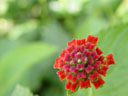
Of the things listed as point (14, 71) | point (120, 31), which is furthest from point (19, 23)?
point (120, 31)

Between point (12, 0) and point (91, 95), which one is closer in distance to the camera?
point (91, 95)

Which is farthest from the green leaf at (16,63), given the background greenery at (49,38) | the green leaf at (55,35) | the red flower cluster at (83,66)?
the red flower cluster at (83,66)

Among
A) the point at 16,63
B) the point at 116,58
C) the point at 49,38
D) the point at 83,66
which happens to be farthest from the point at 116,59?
the point at 49,38

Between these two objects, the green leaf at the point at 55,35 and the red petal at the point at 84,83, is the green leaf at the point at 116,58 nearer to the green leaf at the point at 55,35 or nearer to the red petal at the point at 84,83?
the red petal at the point at 84,83

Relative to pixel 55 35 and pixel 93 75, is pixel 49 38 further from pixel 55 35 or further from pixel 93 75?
pixel 93 75

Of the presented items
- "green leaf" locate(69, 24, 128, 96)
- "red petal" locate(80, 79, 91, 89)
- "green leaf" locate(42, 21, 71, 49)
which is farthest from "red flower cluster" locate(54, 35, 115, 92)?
"green leaf" locate(42, 21, 71, 49)

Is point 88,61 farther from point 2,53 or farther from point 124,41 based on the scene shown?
point 2,53
